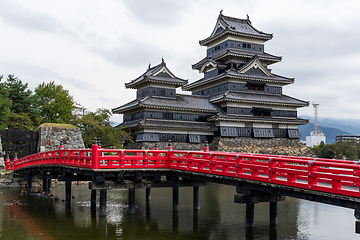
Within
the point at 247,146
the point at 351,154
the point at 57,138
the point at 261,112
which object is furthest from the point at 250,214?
Answer: the point at 351,154

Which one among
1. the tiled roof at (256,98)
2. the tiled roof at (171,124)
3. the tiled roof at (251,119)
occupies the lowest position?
the tiled roof at (171,124)

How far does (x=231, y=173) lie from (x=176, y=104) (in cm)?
3228

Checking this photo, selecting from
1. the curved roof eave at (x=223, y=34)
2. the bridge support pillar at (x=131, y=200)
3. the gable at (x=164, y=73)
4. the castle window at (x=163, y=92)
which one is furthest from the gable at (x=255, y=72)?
the bridge support pillar at (x=131, y=200)

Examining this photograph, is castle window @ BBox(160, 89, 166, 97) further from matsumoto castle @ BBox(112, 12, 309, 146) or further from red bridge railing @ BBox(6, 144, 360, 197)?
red bridge railing @ BBox(6, 144, 360, 197)

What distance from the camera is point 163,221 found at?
750 inches

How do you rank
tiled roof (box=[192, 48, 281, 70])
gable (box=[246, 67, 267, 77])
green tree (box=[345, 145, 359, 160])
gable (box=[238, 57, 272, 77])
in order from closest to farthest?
gable (box=[238, 57, 272, 77]) < gable (box=[246, 67, 267, 77]) < tiled roof (box=[192, 48, 281, 70]) < green tree (box=[345, 145, 359, 160])

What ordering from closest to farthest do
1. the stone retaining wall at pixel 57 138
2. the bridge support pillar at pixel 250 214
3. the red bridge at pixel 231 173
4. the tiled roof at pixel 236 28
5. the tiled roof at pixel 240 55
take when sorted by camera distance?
the red bridge at pixel 231 173 → the bridge support pillar at pixel 250 214 → the stone retaining wall at pixel 57 138 → the tiled roof at pixel 240 55 → the tiled roof at pixel 236 28

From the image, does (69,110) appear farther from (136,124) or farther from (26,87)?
(136,124)

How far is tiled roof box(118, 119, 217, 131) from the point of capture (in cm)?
4367

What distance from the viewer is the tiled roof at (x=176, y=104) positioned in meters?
44.2

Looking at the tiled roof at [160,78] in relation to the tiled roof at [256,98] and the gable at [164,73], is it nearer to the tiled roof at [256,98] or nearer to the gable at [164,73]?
the gable at [164,73]

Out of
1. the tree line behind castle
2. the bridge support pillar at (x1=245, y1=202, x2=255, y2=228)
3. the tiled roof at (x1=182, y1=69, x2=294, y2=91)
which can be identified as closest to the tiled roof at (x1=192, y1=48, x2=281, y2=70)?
the tiled roof at (x1=182, y1=69, x2=294, y2=91)

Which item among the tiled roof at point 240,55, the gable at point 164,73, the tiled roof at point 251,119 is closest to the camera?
the gable at point 164,73

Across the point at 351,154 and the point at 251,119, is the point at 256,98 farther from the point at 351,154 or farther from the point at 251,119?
the point at 351,154
